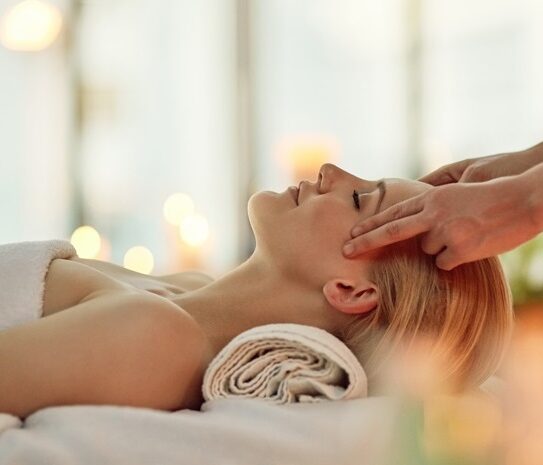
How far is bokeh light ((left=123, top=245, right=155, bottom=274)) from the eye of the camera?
5.24m

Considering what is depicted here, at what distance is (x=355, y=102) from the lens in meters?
5.52

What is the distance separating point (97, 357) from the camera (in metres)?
1.24

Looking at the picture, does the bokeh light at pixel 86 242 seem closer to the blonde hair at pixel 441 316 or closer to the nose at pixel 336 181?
the nose at pixel 336 181

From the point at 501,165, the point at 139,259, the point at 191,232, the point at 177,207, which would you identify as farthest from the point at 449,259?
the point at 177,207

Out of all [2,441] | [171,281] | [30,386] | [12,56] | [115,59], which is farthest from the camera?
[115,59]

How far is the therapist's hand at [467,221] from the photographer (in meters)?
1.36

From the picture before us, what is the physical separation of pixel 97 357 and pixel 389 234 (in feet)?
1.61

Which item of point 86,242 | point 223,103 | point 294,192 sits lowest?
point 86,242

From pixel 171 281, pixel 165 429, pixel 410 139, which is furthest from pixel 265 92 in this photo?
pixel 165 429

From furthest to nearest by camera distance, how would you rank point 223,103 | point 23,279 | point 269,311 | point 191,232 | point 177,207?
point 223,103 < point 177,207 < point 191,232 < point 269,311 < point 23,279

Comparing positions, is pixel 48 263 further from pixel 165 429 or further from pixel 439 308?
pixel 439 308

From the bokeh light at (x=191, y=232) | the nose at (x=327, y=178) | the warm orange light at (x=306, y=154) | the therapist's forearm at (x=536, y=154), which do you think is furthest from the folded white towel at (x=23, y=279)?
the warm orange light at (x=306, y=154)

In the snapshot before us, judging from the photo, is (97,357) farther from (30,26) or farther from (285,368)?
(30,26)

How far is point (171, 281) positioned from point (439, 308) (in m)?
0.66
